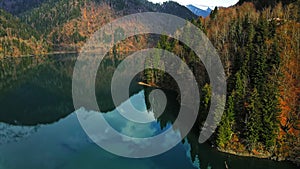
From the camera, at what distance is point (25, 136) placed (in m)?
52.1

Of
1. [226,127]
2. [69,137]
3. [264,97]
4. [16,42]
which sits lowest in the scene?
[69,137]

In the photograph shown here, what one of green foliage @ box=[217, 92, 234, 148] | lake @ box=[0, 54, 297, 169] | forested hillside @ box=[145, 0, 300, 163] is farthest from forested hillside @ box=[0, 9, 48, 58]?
green foliage @ box=[217, 92, 234, 148]

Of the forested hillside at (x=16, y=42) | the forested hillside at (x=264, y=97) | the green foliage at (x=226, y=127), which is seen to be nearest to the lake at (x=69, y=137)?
the green foliage at (x=226, y=127)

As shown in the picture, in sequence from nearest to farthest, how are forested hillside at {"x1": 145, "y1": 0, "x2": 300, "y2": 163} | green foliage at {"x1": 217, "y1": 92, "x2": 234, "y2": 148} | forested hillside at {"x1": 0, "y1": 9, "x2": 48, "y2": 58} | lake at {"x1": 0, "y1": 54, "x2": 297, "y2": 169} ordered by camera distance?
lake at {"x1": 0, "y1": 54, "x2": 297, "y2": 169}, forested hillside at {"x1": 145, "y1": 0, "x2": 300, "y2": 163}, green foliage at {"x1": 217, "y1": 92, "x2": 234, "y2": 148}, forested hillside at {"x1": 0, "y1": 9, "x2": 48, "y2": 58}

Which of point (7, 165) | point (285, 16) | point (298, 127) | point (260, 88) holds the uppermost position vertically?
point (285, 16)

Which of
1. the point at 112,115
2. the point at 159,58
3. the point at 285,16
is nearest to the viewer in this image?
the point at 112,115

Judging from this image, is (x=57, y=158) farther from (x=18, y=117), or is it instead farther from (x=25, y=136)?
(x=18, y=117)

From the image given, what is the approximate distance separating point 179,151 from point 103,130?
1488cm

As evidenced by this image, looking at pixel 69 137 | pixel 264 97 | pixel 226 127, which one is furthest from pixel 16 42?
pixel 264 97

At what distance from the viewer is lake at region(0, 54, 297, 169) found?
4067 cm

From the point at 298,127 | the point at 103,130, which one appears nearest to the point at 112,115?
the point at 103,130

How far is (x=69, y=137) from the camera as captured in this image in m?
50.1

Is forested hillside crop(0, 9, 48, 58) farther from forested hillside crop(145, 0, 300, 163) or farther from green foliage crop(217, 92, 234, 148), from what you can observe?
green foliage crop(217, 92, 234, 148)

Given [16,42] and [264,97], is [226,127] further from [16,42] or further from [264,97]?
[16,42]
